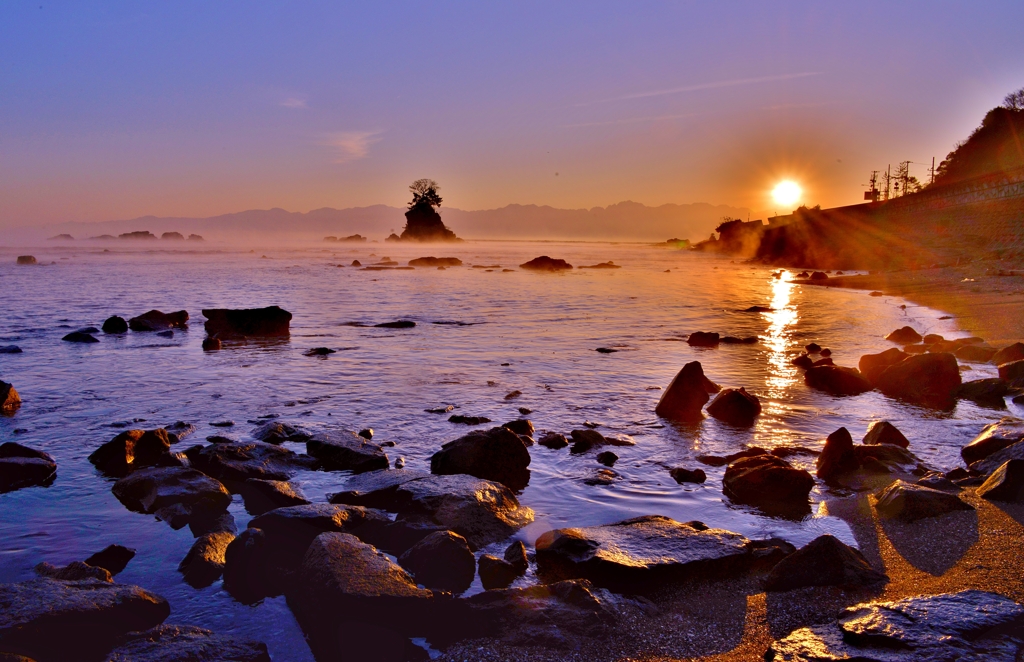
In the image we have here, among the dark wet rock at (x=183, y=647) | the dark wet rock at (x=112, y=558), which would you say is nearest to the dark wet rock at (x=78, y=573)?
the dark wet rock at (x=112, y=558)

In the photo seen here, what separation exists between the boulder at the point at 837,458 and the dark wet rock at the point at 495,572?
3.58 m

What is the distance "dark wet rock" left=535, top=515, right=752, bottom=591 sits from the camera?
443cm

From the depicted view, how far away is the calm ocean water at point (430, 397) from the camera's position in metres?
5.47

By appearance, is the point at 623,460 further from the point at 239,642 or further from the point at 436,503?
the point at 239,642

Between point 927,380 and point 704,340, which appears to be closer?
point 927,380

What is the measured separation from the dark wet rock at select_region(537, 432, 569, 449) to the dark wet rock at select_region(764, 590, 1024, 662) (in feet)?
13.2

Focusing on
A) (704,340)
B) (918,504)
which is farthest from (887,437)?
(704,340)

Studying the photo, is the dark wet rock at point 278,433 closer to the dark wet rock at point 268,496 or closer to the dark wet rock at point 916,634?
the dark wet rock at point 268,496

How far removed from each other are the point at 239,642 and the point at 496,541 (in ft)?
6.56

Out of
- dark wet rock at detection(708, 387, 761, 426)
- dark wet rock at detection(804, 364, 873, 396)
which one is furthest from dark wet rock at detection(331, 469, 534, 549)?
dark wet rock at detection(804, 364, 873, 396)

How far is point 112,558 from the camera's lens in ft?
16.0

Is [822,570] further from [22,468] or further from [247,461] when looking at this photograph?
[22,468]

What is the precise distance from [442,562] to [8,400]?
7.97 m

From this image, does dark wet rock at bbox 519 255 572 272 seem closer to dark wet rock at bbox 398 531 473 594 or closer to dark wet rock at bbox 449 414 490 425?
dark wet rock at bbox 449 414 490 425
